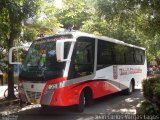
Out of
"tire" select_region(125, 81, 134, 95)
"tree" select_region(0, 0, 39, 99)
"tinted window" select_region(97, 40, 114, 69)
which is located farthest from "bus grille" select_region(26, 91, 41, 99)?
"tire" select_region(125, 81, 134, 95)

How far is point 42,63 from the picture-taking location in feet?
32.9

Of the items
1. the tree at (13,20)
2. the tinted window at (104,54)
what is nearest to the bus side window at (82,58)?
the tinted window at (104,54)

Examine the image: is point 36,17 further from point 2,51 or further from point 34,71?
point 34,71

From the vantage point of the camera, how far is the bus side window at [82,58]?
398 inches

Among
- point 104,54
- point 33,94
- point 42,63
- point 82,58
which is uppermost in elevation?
point 104,54

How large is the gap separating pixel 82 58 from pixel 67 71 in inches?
51.3

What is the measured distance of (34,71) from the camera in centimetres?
1002

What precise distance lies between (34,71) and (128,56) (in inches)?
297

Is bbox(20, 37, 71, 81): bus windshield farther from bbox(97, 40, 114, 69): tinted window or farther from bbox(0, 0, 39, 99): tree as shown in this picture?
bbox(97, 40, 114, 69): tinted window

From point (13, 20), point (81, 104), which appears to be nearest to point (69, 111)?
point (81, 104)

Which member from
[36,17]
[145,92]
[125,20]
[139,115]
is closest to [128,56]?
[125,20]

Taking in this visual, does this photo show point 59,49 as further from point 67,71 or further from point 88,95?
point 88,95

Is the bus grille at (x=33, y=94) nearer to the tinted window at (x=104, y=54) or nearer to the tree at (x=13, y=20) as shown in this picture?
the tinted window at (x=104, y=54)

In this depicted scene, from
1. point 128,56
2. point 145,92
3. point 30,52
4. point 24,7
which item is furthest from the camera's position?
point 128,56
